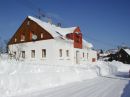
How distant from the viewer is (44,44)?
3158 cm

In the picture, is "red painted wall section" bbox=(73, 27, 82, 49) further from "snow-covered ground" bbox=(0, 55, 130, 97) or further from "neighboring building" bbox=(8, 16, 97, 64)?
"snow-covered ground" bbox=(0, 55, 130, 97)

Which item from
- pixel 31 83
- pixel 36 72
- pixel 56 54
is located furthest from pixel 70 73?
pixel 56 54

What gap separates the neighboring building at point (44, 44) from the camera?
31078 mm

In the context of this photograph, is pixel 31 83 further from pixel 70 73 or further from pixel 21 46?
pixel 21 46

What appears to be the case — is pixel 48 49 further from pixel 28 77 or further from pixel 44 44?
pixel 28 77

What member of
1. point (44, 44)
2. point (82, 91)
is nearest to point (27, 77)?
point (82, 91)

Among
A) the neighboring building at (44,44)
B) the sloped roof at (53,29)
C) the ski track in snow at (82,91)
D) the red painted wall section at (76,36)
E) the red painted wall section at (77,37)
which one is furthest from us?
the red painted wall section at (77,37)

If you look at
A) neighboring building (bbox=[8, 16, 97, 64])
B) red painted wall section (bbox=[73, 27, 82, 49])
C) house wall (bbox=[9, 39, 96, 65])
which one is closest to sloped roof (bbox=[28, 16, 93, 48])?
neighboring building (bbox=[8, 16, 97, 64])

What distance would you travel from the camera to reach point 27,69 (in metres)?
14.5

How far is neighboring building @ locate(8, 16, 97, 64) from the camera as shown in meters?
31.1

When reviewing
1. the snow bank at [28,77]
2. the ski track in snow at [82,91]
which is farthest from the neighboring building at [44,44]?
the ski track in snow at [82,91]

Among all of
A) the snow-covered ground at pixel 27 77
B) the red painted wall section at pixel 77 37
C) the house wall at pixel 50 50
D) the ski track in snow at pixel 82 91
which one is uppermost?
the red painted wall section at pixel 77 37

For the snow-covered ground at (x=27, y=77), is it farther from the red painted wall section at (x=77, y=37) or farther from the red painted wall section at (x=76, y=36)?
the red painted wall section at (x=77, y=37)

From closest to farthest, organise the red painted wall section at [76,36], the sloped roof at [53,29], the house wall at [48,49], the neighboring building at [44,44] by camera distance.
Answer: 1. the house wall at [48,49]
2. the neighboring building at [44,44]
3. the sloped roof at [53,29]
4. the red painted wall section at [76,36]
